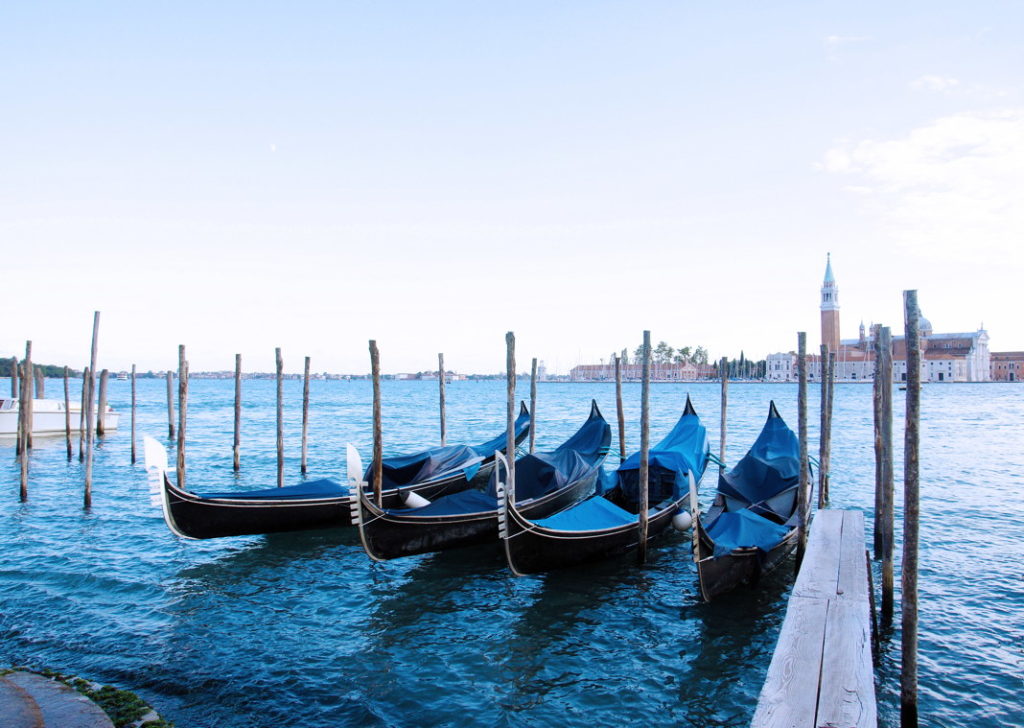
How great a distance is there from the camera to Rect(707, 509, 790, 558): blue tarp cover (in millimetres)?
6910

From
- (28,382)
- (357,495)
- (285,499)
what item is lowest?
(285,499)

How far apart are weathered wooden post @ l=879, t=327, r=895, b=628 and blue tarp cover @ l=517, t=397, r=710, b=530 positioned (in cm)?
278

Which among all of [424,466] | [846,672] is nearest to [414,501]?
[424,466]

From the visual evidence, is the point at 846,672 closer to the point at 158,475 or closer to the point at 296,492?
the point at 158,475

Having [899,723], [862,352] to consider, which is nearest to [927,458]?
[899,723]

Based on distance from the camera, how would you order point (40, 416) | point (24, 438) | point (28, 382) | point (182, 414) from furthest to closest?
point (40, 416) < point (28, 382) < point (24, 438) < point (182, 414)

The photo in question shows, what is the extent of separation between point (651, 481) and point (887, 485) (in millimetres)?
3931

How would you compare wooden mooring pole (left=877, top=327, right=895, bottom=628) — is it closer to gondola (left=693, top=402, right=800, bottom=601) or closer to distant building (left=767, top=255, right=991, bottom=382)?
gondola (left=693, top=402, right=800, bottom=601)

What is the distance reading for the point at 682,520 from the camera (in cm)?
926

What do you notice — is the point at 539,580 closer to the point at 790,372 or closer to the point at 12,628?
the point at 12,628

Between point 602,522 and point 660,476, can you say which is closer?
point 602,522

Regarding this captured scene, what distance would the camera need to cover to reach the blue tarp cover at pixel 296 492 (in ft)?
28.1

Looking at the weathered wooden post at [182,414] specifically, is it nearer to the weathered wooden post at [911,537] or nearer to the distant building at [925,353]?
the weathered wooden post at [911,537]

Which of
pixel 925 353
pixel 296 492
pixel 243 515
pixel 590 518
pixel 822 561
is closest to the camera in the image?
pixel 822 561
